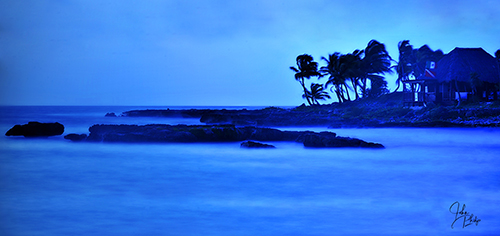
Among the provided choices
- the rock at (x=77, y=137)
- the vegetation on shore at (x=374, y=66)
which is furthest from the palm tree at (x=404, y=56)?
the rock at (x=77, y=137)

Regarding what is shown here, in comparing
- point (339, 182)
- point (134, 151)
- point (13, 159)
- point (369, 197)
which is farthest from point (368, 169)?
point (13, 159)

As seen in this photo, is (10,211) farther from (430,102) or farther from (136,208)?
(430,102)

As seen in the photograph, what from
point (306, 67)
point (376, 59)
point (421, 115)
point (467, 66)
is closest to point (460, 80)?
point (467, 66)

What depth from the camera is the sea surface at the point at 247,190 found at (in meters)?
4.36

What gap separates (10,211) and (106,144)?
6.36 meters

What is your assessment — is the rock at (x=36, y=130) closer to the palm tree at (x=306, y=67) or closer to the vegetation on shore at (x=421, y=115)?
the vegetation on shore at (x=421, y=115)

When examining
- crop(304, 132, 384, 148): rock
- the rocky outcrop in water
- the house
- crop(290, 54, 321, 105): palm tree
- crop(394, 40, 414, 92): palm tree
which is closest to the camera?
crop(304, 132, 384, 148): rock

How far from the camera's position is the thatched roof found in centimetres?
2408

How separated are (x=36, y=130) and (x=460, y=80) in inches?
827

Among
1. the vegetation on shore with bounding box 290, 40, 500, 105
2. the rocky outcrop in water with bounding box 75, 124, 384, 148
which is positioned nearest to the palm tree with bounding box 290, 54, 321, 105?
the vegetation on shore with bounding box 290, 40, 500, 105

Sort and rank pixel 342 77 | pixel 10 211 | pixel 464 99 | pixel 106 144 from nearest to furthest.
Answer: pixel 10 211, pixel 106 144, pixel 464 99, pixel 342 77

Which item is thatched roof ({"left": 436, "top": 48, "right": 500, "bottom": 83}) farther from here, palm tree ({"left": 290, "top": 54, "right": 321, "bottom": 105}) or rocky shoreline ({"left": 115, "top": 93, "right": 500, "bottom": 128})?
palm tree ({"left": 290, "top": 54, "right": 321, "bottom": 105})

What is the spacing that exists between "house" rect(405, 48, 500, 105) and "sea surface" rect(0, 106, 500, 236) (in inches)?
554

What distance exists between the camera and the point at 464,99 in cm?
2406
